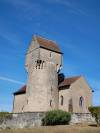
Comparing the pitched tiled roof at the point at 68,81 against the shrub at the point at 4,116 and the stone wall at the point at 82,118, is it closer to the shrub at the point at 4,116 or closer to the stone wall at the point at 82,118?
the stone wall at the point at 82,118

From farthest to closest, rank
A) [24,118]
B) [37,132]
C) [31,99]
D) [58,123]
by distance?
[31,99]
[24,118]
[58,123]
[37,132]

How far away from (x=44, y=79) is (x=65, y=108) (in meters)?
7.14

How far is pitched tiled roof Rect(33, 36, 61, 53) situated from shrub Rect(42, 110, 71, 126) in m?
17.9

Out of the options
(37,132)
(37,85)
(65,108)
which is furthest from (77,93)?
(37,132)

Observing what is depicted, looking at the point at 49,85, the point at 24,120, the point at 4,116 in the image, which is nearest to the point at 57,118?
the point at 24,120

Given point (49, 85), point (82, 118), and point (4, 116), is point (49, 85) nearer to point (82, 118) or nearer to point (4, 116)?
point (4, 116)

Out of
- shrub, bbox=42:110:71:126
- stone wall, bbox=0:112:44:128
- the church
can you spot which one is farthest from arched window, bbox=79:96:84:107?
stone wall, bbox=0:112:44:128

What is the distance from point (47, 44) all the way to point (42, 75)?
754cm

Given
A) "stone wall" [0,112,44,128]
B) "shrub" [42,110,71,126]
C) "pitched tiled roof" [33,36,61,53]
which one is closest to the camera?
"shrub" [42,110,71,126]

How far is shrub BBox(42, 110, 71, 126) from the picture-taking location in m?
43.2

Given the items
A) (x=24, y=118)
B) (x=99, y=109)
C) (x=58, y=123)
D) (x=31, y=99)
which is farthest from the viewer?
(x=31, y=99)

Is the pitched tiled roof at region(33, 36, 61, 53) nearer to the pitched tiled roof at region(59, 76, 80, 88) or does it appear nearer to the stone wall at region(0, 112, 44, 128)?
the pitched tiled roof at region(59, 76, 80, 88)

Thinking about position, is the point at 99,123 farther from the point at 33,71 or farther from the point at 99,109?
the point at 33,71

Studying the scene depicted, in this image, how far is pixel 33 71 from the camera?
5712cm
